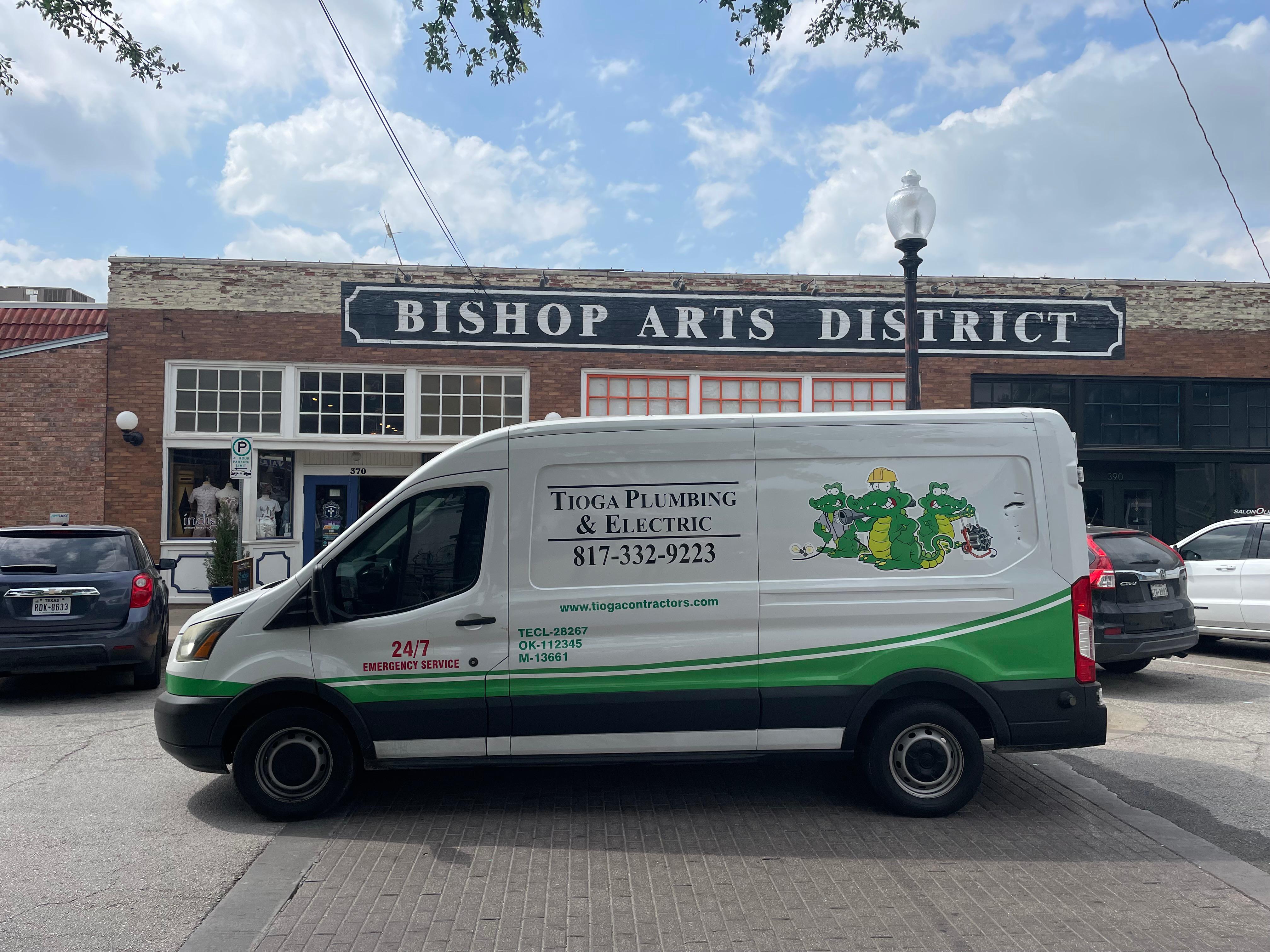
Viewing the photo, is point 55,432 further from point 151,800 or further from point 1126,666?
point 1126,666

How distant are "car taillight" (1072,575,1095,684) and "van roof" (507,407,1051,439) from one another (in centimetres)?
93

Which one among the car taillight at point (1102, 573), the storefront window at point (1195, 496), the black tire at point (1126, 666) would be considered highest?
the storefront window at point (1195, 496)

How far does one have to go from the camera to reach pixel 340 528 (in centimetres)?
1526

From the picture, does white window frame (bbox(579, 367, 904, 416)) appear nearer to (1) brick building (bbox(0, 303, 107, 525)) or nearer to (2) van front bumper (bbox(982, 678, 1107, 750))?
(1) brick building (bbox(0, 303, 107, 525))

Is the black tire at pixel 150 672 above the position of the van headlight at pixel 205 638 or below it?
below

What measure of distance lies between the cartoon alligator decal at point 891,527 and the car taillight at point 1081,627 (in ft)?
1.69

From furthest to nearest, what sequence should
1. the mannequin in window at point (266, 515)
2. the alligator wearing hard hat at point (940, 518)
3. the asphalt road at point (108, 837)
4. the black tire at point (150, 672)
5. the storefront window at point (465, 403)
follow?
the storefront window at point (465, 403) → the mannequin in window at point (266, 515) → the black tire at point (150, 672) → the alligator wearing hard hat at point (940, 518) → the asphalt road at point (108, 837)

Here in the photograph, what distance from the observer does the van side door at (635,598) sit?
5.30 m

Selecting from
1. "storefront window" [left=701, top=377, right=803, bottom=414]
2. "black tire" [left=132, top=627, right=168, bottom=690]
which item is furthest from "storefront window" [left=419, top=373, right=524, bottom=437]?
"black tire" [left=132, top=627, right=168, bottom=690]

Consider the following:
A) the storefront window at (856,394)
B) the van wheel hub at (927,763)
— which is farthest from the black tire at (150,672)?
the storefront window at (856,394)

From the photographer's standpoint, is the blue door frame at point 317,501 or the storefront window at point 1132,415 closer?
the blue door frame at point 317,501

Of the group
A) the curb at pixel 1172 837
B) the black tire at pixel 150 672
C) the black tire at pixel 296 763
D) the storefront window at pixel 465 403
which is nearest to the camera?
the curb at pixel 1172 837

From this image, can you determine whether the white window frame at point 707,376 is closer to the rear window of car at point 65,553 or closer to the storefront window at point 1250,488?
the storefront window at point 1250,488

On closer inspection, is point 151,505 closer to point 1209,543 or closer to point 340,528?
point 340,528
